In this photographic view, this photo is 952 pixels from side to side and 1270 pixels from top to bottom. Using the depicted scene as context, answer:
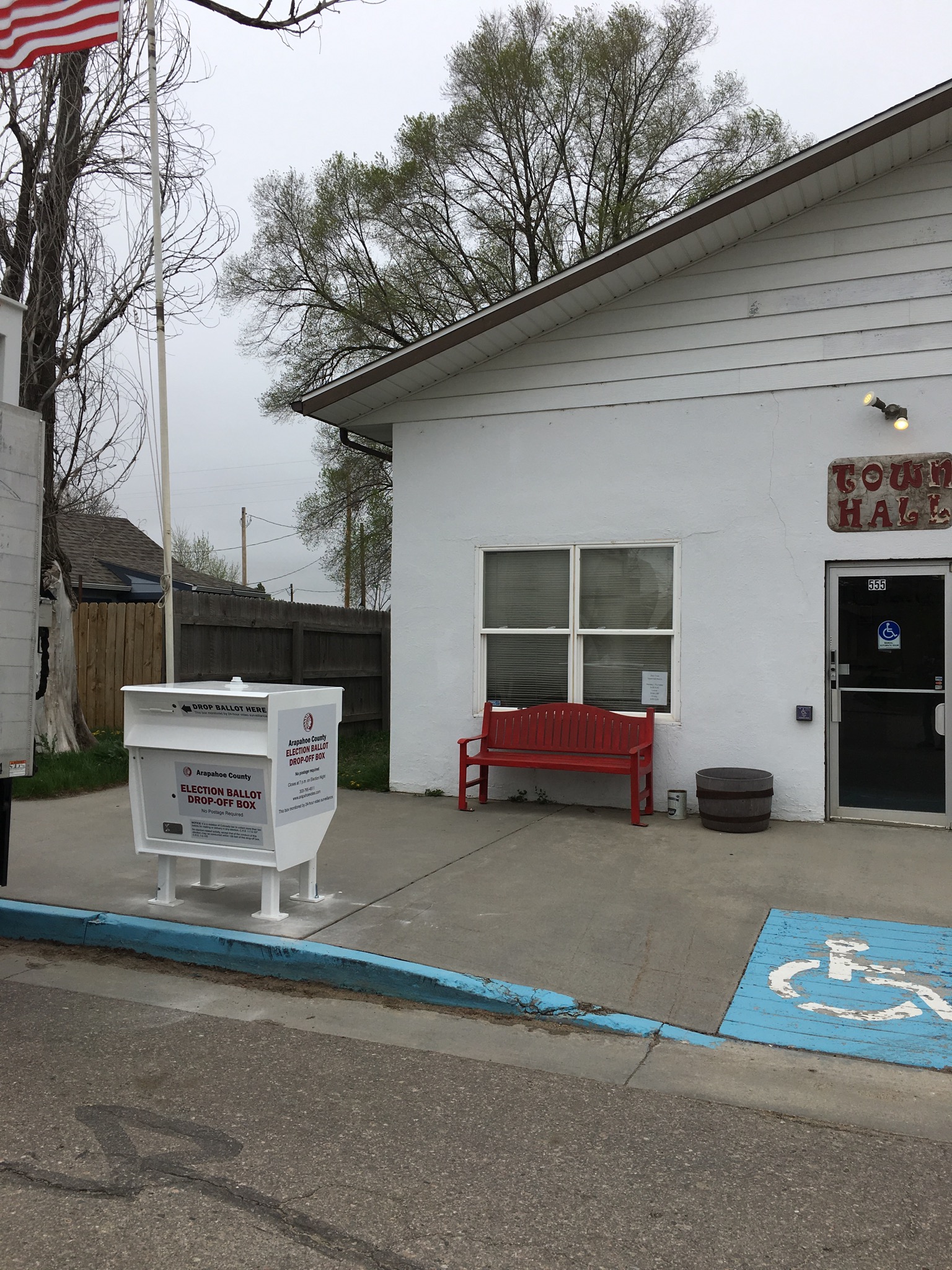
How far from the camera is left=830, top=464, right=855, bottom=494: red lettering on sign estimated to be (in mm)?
8961

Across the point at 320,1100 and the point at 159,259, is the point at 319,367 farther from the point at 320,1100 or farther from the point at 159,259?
the point at 320,1100

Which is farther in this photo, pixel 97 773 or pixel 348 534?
pixel 348 534

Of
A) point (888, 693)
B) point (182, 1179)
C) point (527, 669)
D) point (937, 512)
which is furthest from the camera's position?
point (527, 669)

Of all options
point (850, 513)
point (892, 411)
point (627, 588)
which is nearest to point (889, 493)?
point (850, 513)

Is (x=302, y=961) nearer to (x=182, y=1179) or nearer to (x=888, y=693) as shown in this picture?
(x=182, y=1179)

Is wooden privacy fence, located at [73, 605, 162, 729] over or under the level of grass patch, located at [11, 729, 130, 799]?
over

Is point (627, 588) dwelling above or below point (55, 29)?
below

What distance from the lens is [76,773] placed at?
36.3 ft

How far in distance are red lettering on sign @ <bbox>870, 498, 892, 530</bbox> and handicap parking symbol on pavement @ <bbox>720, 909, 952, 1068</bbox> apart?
11.9 ft

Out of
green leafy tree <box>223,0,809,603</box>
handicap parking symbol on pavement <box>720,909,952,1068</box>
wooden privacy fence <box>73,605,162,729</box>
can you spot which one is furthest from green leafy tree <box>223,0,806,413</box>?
handicap parking symbol on pavement <box>720,909,952,1068</box>

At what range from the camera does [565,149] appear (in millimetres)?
22438

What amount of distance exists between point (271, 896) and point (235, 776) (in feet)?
2.49

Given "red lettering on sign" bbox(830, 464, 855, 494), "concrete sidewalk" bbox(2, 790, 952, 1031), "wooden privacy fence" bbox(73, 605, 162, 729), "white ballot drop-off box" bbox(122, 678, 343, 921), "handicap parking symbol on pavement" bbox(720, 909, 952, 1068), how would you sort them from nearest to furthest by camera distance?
"handicap parking symbol on pavement" bbox(720, 909, 952, 1068), "concrete sidewalk" bbox(2, 790, 952, 1031), "white ballot drop-off box" bbox(122, 678, 343, 921), "red lettering on sign" bbox(830, 464, 855, 494), "wooden privacy fence" bbox(73, 605, 162, 729)

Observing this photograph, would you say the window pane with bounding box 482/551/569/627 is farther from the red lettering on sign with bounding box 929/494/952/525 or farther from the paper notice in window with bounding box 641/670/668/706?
the red lettering on sign with bounding box 929/494/952/525
